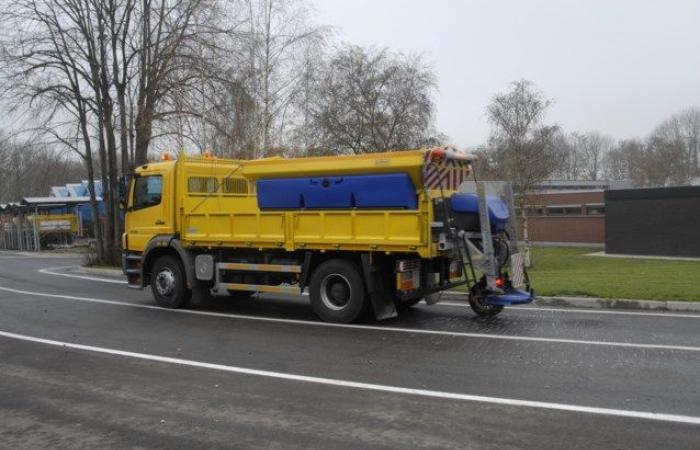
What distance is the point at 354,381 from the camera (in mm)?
6879

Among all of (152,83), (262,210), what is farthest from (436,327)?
(152,83)

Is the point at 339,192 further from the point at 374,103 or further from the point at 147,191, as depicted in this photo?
the point at 374,103

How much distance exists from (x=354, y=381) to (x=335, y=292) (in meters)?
3.87

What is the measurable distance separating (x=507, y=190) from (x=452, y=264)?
1567 mm

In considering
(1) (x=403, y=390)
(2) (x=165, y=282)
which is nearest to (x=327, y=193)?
(2) (x=165, y=282)

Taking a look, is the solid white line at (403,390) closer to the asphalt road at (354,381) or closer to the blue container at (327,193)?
the asphalt road at (354,381)

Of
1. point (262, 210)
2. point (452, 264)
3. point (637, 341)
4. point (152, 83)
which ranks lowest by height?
point (637, 341)

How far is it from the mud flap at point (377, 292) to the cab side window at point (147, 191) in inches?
198

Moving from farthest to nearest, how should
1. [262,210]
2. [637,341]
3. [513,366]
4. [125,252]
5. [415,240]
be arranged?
[125,252] < [262,210] < [415,240] < [637,341] < [513,366]

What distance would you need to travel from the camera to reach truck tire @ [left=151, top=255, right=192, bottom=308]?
1259cm

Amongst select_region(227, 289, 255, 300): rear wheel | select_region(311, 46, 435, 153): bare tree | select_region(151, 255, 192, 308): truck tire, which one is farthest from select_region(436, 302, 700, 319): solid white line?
select_region(311, 46, 435, 153): bare tree

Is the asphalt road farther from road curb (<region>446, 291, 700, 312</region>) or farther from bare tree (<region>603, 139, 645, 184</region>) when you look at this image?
bare tree (<region>603, 139, 645, 184</region>)

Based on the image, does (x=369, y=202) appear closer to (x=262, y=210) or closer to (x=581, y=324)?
(x=262, y=210)

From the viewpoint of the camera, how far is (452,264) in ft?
35.2
